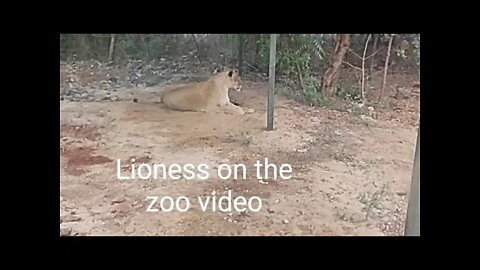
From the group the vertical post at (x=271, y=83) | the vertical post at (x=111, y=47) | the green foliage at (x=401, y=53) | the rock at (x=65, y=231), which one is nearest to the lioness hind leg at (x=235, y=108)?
the vertical post at (x=271, y=83)

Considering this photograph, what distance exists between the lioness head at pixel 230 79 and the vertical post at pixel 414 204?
0.69 meters

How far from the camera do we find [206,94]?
189 centimetres

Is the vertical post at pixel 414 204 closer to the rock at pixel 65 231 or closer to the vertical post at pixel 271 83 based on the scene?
the vertical post at pixel 271 83

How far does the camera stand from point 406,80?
1515mm

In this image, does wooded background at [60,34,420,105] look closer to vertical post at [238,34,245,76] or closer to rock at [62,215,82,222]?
vertical post at [238,34,245,76]

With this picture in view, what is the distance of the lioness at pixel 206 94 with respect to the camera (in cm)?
179

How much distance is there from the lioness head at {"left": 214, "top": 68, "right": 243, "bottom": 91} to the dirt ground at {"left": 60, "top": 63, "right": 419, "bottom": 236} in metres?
0.06

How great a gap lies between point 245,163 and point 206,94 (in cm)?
45

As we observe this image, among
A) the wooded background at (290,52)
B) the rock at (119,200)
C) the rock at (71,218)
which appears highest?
the wooded background at (290,52)

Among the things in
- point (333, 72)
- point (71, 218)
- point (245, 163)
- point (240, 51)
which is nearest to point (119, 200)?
point (71, 218)

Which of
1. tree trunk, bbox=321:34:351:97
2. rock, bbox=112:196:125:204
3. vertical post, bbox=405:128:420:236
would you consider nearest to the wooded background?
tree trunk, bbox=321:34:351:97
